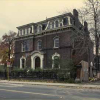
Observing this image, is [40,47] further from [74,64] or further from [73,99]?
[73,99]

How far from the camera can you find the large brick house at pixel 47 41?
3356 cm

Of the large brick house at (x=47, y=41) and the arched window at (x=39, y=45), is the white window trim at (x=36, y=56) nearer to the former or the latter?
the large brick house at (x=47, y=41)

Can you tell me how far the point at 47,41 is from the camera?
3684cm

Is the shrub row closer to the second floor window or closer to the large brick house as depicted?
the large brick house

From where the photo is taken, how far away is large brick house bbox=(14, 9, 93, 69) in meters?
33.6

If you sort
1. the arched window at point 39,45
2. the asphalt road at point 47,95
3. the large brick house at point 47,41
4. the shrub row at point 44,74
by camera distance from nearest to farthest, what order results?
the asphalt road at point 47,95, the shrub row at point 44,74, the large brick house at point 47,41, the arched window at point 39,45

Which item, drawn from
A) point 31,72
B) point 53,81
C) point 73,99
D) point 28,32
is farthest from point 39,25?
point 73,99

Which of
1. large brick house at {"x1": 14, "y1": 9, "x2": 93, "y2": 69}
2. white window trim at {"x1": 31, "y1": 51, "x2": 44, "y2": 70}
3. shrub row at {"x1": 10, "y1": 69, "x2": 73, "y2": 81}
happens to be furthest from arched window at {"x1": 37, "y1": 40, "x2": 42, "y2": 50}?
shrub row at {"x1": 10, "y1": 69, "x2": 73, "y2": 81}

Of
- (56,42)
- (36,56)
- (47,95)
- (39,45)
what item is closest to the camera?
(47,95)

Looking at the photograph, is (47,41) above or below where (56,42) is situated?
above

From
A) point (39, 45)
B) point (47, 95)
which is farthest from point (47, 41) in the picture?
point (47, 95)

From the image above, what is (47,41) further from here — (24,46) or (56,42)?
(24,46)

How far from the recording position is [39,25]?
1570 inches

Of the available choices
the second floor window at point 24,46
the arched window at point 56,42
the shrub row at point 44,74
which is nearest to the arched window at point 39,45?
the second floor window at point 24,46
